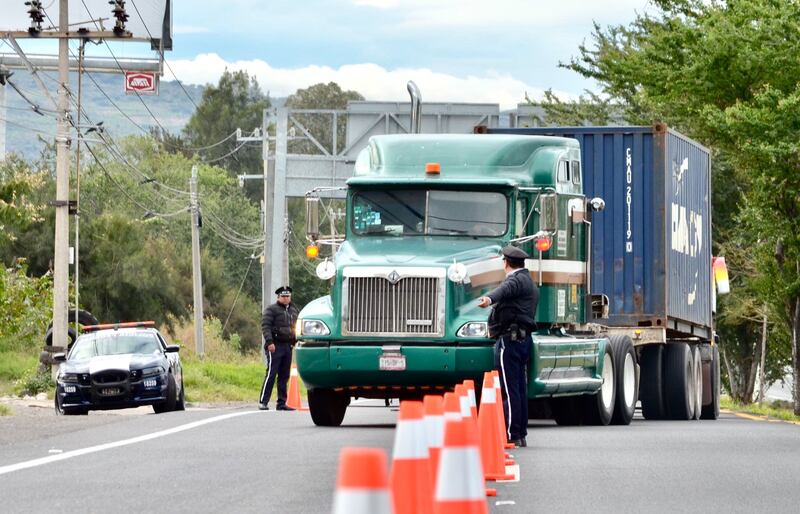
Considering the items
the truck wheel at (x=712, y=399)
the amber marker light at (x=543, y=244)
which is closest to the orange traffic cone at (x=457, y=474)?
the amber marker light at (x=543, y=244)

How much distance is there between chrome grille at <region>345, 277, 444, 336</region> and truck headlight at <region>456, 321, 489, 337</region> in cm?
22

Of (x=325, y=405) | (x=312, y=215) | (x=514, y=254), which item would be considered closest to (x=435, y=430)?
(x=514, y=254)

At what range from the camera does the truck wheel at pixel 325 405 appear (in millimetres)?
19438

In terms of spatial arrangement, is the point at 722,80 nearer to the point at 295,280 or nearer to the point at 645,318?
the point at 645,318

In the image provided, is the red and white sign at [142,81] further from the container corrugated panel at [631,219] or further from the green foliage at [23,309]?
the container corrugated panel at [631,219]

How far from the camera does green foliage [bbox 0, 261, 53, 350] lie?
4084 cm

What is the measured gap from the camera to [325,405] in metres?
19.5

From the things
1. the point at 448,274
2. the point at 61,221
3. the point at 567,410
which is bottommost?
the point at 567,410

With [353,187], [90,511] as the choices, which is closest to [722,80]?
[353,187]

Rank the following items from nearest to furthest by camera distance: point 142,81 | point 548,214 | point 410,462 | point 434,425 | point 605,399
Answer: point 410,462, point 434,425, point 548,214, point 605,399, point 142,81

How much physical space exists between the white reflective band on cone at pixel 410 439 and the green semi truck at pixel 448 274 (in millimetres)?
10867

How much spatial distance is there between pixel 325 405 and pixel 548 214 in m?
3.34

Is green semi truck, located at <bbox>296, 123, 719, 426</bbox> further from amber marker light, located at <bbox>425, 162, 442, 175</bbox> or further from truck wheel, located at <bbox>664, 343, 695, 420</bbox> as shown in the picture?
truck wheel, located at <bbox>664, 343, 695, 420</bbox>

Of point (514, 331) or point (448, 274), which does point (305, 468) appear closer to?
point (514, 331)
